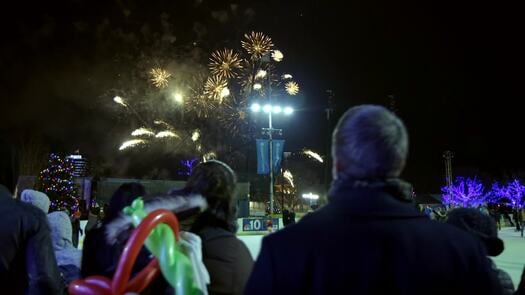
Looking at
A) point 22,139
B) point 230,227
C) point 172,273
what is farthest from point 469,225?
point 22,139

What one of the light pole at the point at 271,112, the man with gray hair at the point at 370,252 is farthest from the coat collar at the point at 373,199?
the light pole at the point at 271,112

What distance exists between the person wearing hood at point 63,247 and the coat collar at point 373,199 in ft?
13.1

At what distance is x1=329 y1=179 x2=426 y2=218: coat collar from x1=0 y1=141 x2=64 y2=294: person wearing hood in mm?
1983

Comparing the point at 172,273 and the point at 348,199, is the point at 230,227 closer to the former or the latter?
the point at 172,273

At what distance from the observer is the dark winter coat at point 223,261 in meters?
2.57

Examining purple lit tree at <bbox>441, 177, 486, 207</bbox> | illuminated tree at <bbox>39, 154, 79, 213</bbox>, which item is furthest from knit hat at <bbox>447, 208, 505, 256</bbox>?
purple lit tree at <bbox>441, 177, 486, 207</bbox>

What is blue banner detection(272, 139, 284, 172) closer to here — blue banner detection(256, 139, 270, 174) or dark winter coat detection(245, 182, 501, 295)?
blue banner detection(256, 139, 270, 174)

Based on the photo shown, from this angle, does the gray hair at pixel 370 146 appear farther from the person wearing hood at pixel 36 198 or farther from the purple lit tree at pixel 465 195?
the purple lit tree at pixel 465 195

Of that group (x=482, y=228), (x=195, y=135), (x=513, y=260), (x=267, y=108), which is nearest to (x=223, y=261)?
(x=482, y=228)

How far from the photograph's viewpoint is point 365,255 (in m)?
1.55

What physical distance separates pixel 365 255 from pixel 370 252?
2cm

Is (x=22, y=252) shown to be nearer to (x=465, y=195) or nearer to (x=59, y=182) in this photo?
(x=59, y=182)

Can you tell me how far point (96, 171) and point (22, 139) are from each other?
714 cm

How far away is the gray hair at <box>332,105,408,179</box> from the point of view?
1.67 metres
